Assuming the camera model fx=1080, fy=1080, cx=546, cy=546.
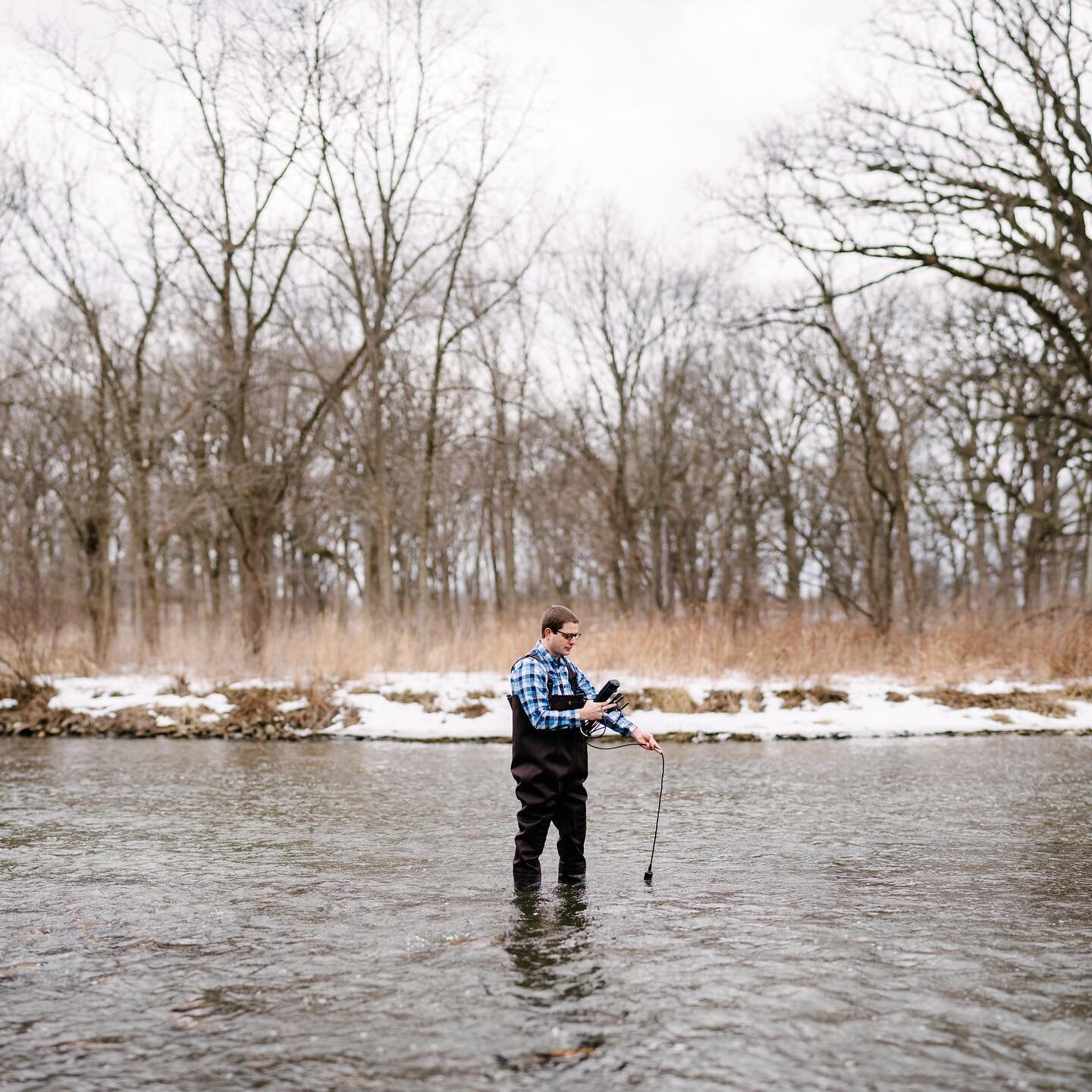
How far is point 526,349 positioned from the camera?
32750 millimetres

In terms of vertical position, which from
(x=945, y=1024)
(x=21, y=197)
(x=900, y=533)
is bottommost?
(x=945, y=1024)

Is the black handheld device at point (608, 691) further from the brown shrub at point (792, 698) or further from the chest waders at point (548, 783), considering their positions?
the brown shrub at point (792, 698)

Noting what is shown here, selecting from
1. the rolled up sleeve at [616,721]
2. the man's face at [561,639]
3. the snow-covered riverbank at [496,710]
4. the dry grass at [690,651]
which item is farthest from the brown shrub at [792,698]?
the man's face at [561,639]

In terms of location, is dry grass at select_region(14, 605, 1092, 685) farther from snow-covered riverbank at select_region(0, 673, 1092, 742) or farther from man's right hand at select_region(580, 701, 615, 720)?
man's right hand at select_region(580, 701, 615, 720)

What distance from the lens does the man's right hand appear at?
5.46 m

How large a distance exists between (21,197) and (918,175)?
17382 millimetres

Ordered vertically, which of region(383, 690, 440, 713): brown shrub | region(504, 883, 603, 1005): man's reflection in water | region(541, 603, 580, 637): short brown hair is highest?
region(541, 603, 580, 637): short brown hair

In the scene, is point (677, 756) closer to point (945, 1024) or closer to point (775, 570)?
point (945, 1024)

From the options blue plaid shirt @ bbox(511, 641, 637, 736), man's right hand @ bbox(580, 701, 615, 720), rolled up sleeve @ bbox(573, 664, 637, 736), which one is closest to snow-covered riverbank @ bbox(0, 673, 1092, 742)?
rolled up sleeve @ bbox(573, 664, 637, 736)

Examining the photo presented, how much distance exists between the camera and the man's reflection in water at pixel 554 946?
4.29 m

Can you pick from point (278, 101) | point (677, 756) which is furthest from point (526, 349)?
point (677, 756)

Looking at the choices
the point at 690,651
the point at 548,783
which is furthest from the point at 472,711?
the point at 548,783

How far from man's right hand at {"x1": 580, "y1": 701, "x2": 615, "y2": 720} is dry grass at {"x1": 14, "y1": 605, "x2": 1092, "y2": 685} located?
1109 cm

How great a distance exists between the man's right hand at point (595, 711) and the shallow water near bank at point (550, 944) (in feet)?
3.21
